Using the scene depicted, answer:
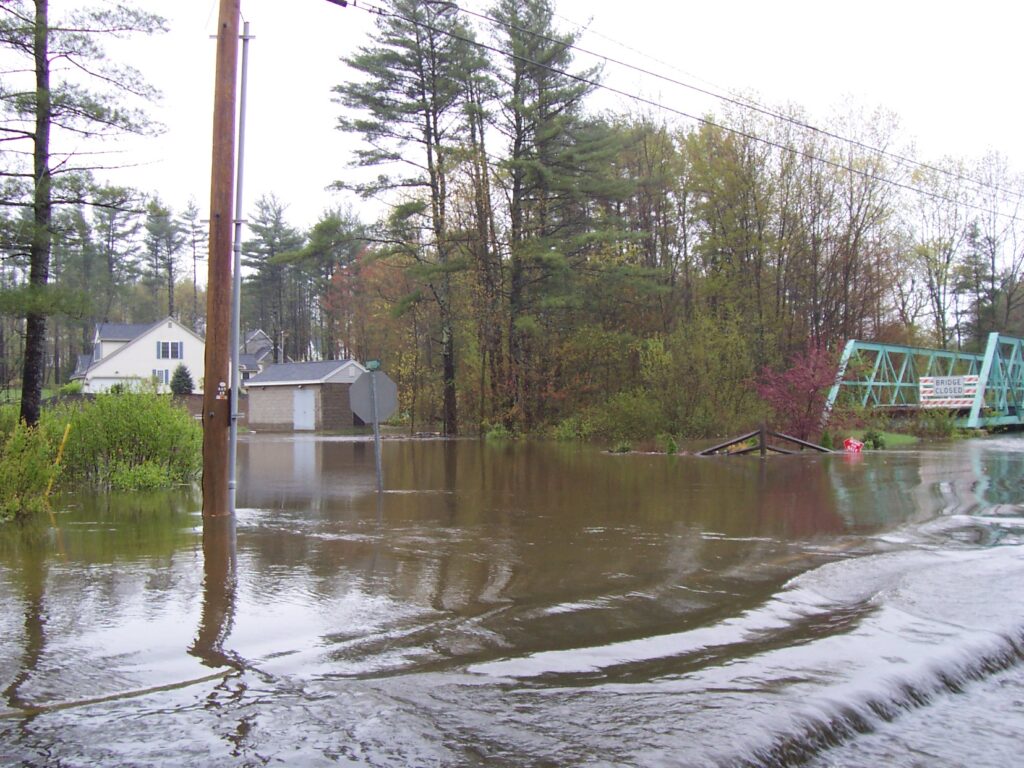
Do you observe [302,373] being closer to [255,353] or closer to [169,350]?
→ [169,350]

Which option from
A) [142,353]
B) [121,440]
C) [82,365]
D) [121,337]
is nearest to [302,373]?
[142,353]

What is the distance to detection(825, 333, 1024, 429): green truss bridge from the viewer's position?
33.3 metres

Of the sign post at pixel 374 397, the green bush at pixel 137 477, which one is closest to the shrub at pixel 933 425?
the sign post at pixel 374 397

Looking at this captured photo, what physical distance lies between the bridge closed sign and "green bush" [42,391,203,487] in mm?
30157

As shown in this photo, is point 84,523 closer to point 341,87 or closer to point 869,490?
point 869,490

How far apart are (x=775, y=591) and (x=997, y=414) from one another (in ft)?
120

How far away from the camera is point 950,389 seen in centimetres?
3603

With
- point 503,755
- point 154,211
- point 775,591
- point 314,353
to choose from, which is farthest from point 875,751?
point 314,353

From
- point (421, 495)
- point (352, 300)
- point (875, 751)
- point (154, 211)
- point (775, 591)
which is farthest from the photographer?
point (352, 300)

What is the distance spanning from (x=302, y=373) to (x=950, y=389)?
33269mm

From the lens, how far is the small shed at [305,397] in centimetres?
4981

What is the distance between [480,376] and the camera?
3978 cm

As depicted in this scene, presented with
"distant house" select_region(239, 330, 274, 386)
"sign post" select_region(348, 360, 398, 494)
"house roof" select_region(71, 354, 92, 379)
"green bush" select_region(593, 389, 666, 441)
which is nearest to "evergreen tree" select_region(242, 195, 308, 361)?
"distant house" select_region(239, 330, 274, 386)

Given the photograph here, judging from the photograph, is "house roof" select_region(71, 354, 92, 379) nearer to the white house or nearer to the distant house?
the white house
